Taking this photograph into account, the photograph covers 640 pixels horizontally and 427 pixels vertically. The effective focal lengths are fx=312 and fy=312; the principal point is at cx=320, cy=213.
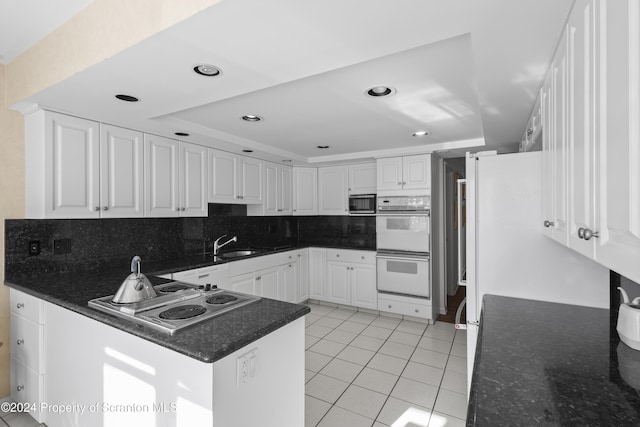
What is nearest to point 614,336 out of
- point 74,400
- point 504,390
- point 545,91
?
point 504,390

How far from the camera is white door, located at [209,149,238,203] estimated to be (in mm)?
3615

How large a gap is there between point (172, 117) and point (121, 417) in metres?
2.23

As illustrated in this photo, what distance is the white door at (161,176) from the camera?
2961mm

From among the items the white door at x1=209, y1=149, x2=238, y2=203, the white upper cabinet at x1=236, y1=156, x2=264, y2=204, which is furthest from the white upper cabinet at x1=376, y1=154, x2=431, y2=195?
the white door at x1=209, y1=149, x2=238, y2=203

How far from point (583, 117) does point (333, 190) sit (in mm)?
4003

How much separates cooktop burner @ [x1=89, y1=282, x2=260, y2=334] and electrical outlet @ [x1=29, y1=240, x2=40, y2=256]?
3.84ft

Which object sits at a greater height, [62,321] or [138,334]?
[138,334]

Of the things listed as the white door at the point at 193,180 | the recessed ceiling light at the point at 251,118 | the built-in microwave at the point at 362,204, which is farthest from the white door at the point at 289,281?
the recessed ceiling light at the point at 251,118

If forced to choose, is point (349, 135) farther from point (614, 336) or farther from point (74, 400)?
point (74, 400)

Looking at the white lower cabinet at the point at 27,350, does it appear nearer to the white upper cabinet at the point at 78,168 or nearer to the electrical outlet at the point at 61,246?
the electrical outlet at the point at 61,246

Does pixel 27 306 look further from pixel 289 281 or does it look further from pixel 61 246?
pixel 289 281

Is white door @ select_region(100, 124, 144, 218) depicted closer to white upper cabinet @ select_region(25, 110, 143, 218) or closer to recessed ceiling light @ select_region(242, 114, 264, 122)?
white upper cabinet @ select_region(25, 110, 143, 218)

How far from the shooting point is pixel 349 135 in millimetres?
3404

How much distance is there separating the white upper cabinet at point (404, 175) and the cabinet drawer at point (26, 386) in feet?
12.5
